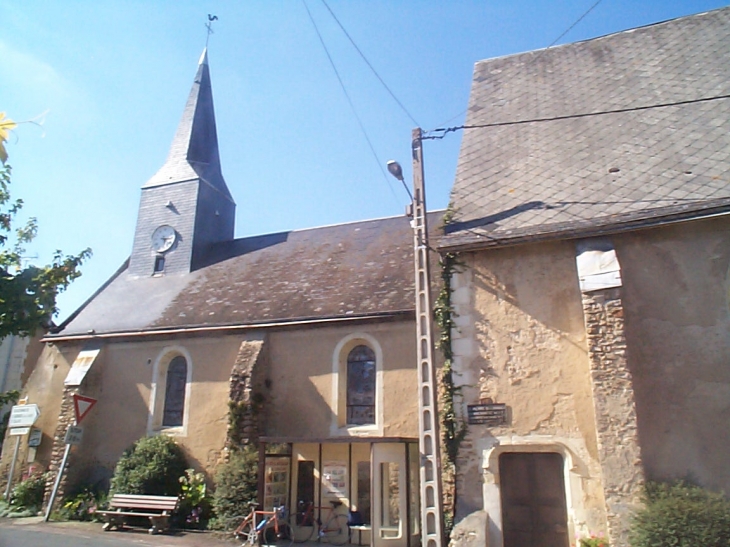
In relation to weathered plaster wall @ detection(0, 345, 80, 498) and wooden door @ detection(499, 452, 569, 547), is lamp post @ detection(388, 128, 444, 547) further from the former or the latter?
weathered plaster wall @ detection(0, 345, 80, 498)

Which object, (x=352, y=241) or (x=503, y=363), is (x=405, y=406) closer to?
(x=503, y=363)

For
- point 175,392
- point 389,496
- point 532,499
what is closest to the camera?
point 532,499

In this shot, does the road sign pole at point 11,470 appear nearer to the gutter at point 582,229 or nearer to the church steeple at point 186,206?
the church steeple at point 186,206

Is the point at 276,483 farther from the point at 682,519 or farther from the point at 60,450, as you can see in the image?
the point at 682,519

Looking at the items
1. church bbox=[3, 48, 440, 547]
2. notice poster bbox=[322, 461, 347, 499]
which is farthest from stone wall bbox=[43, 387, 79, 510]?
notice poster bbox=[322, 461, 347, 499]

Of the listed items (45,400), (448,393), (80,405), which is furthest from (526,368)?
(45,400)

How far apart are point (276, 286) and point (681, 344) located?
10255mm

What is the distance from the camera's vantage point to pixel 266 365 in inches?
535

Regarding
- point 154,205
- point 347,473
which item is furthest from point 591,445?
point 154,205

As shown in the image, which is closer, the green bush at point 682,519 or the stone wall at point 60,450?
the green bush at point 682,519

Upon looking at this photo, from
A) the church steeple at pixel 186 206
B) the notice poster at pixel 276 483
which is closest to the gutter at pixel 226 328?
the notice poster at pixel 276 483

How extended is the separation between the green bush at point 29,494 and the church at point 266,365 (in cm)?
69

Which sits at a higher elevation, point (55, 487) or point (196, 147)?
point (196, 147)

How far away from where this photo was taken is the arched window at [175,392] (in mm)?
14719
